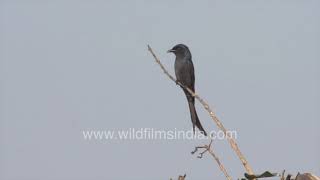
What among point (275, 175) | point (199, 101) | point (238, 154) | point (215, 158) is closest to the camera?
point (275, 175)

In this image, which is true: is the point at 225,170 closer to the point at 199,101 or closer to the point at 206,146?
the point at 206,146

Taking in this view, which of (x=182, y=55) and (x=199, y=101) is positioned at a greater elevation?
(x=182, y=55)

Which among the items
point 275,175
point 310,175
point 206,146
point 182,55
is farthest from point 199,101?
point 182,55

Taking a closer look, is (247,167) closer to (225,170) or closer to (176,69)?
(225,170)

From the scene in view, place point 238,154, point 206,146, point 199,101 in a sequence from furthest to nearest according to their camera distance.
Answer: point 199,101 → point 206,146 → point 238,154

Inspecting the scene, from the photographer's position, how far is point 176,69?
8664 mm

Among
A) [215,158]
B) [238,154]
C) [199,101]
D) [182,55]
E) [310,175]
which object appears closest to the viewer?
[310,175]

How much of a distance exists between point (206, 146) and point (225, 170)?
542 millimetres

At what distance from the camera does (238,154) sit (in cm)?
152

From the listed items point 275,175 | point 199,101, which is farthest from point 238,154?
point 199,101

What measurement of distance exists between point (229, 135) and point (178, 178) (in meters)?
0.19

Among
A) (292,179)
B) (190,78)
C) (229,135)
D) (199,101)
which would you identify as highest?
(190,78)

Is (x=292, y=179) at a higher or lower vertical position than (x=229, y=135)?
lower

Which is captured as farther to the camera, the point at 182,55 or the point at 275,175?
the point at 182,55
